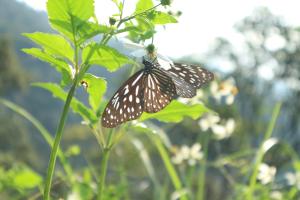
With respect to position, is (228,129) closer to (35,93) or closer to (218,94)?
(218,94)

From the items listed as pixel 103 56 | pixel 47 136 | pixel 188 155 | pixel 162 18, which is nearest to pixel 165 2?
pixel 162 18

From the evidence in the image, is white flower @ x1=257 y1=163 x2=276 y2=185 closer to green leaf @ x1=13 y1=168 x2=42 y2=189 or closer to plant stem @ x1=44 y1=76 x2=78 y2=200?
green leaf @ x1=13 y1=168 x2=42 y2=189

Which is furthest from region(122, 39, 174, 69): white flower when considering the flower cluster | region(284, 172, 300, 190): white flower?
the flower cluster

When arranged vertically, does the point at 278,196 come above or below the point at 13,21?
above

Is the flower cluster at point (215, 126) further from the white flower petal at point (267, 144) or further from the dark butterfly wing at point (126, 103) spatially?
the dark butterfly wing at point (126, 103)

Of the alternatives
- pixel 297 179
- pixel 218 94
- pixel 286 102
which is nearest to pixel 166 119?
pixel 297 179

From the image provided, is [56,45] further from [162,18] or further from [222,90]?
[222,90]
